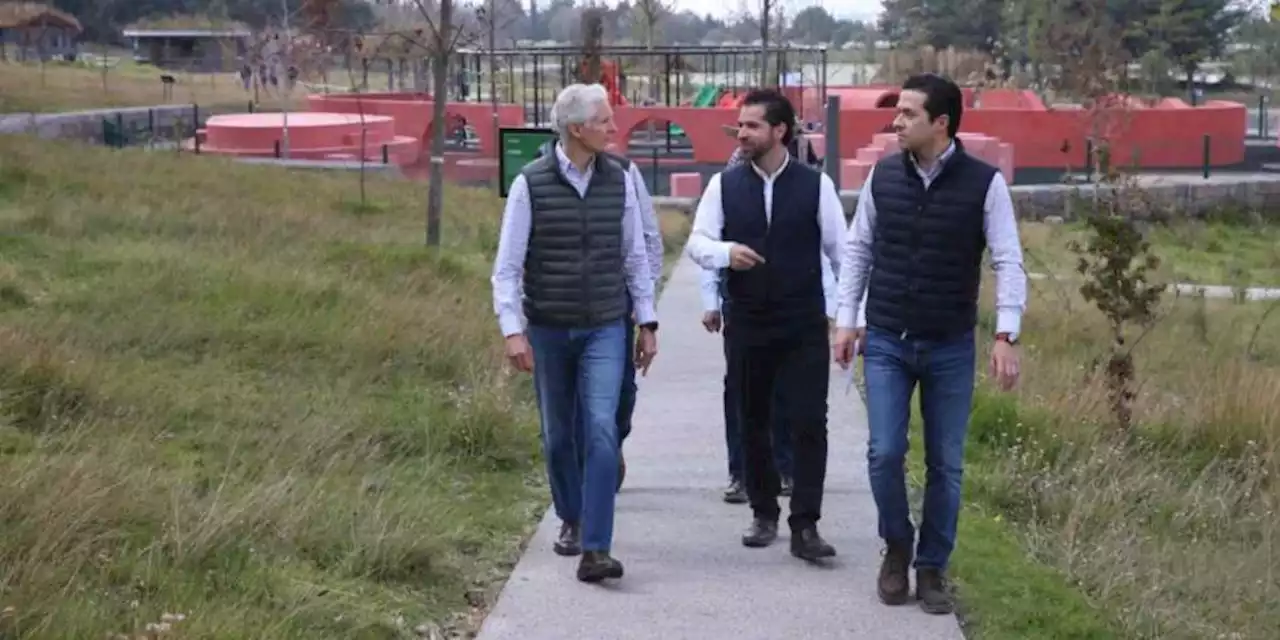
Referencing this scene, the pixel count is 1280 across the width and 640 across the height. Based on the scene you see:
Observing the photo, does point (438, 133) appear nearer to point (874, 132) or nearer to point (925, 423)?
point (925, 423)

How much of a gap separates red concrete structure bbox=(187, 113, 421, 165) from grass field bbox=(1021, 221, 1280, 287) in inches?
545

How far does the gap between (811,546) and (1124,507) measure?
164 centimetres

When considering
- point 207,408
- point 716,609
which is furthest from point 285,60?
point 716,609

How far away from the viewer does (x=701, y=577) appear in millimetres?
6555

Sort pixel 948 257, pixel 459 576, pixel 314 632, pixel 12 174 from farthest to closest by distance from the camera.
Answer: pixel 12 174 < pixel 459 576 < pixel 948 257 < pixel 314 632

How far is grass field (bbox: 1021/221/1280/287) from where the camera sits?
2059 centimetres

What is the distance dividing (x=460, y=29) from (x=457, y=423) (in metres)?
8.85

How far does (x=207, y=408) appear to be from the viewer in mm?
8453

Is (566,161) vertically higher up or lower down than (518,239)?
higher up

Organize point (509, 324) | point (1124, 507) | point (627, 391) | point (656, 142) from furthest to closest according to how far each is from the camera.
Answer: point (656, 142)
point (1124, 507)
point (627, 391)
point (509, 324)

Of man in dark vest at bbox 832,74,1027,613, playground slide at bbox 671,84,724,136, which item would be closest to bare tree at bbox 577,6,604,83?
playground slide at bbox 671,84,724,136

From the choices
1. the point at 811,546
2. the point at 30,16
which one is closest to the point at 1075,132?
the point at 811,546

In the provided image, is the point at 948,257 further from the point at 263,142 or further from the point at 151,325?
the point at 263,142

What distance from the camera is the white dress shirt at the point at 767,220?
673cm
